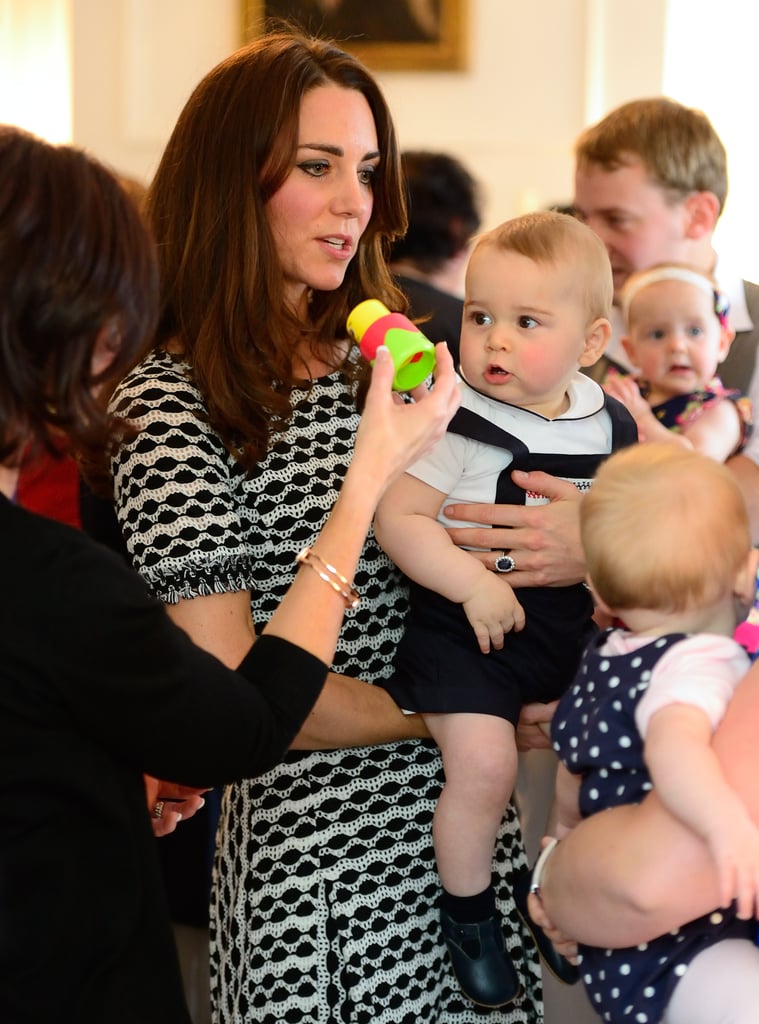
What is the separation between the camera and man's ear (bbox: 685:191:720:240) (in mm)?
2852

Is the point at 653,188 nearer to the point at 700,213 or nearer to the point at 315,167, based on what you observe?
the point at 700,213

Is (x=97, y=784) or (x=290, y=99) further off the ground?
(x=290, y=99)

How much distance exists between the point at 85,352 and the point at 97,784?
0.42m

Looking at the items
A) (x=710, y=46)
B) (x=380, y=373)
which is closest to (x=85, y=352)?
(x=380, y=373)

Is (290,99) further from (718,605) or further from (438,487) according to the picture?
(718,605)

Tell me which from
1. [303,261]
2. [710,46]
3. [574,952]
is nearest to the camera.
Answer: [574,952]

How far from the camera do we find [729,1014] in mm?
1264

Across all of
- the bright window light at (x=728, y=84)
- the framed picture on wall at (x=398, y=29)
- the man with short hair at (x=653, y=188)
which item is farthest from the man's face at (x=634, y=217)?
the framed picture on wall at (x=398, y=29)

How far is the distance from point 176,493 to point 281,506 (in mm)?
168

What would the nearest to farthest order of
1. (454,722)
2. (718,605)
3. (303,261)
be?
(718,605) → (454,722) → (303,261)

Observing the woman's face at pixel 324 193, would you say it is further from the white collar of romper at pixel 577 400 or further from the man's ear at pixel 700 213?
the man's ear at pixel 700 213

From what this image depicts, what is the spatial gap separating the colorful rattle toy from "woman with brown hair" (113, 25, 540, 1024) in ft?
0.68

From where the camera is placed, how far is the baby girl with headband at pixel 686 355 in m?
2.55

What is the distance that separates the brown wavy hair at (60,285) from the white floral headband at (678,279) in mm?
1546
